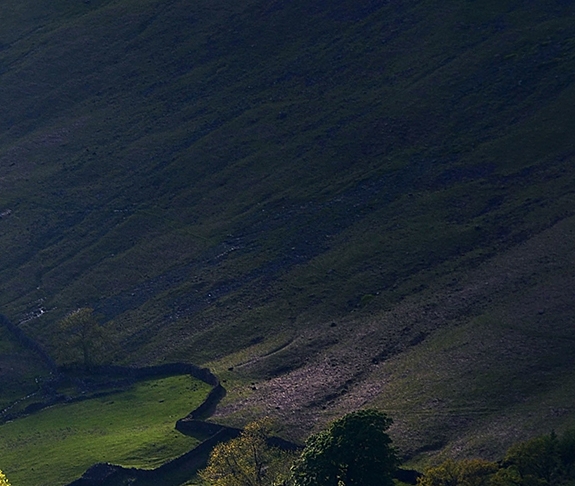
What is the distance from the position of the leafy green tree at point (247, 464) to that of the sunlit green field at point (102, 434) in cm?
1308

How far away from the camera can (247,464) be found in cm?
10406

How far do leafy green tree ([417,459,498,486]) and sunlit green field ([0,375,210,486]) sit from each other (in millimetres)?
35028

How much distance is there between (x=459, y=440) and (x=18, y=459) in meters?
50.8

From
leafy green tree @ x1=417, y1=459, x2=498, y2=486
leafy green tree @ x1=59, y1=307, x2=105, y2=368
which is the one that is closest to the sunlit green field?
leafy green tree @ x1=59, y1=307, x2=105, y2=368

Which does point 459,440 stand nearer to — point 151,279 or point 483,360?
point 483,360

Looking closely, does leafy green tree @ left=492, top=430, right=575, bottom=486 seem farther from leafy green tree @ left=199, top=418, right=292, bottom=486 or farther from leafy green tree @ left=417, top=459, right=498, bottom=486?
leafy green tree @ left=199, top=418, right=292, bottom=486

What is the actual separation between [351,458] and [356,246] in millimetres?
66884

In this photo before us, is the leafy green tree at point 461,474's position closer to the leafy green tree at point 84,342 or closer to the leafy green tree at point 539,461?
the leafy green tree at point 539,461

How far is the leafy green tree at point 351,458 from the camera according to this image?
300ft

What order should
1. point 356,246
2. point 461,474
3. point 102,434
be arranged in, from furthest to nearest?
point 356,246 → point 102,434 → point 461,474

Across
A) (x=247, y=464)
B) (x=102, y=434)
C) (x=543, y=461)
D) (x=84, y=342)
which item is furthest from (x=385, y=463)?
(x=84, y=342)

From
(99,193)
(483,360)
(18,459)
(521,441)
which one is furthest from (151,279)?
(521,441)

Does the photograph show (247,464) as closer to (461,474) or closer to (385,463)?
(385,463)

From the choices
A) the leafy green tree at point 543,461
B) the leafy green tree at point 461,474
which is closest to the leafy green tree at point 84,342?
the leafy green tree at point 461,474
